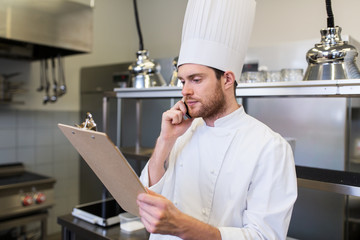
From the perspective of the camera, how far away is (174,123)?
1.15 metres

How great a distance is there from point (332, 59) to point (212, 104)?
472 mm

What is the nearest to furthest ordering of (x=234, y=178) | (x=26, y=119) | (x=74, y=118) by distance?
(x=234, y=178) → (x=26, y=119) → (x=74, y=118)

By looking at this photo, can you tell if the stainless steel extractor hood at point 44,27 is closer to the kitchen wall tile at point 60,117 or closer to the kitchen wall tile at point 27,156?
the kitchen wall tile at point 60,117

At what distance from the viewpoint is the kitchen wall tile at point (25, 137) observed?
9.52 ft

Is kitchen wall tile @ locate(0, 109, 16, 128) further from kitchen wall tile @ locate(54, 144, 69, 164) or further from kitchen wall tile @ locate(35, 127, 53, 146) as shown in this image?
kitchen wall tile @ locate(54, 144, 69, 164)

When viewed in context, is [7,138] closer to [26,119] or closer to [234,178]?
[26,119]

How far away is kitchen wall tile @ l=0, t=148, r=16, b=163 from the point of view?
279 cm

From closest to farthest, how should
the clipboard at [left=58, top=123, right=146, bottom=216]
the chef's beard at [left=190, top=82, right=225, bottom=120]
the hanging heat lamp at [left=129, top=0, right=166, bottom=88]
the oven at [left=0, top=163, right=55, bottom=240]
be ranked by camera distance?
the clipboard at [left=58, top=123, right=146, bottom=216]
the chef's beard at [left=190, top=82, right=225, bottom=120]
the hanging heat lamp at [left=129, top=0, right=166, bottom=88]
the oven at [left=0, top=163, right=55, bottom=240]

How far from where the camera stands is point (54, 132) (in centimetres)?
318

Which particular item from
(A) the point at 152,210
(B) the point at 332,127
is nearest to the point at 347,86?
(A) the point at 152,210

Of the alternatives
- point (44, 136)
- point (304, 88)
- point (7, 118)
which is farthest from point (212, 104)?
point (44, 136)

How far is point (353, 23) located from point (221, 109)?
1.89 m

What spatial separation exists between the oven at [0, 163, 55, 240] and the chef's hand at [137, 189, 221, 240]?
6.13ft

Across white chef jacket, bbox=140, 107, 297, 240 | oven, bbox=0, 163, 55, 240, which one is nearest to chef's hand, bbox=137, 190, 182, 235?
white chef jacket, bbox=140, 107, 297, 240
